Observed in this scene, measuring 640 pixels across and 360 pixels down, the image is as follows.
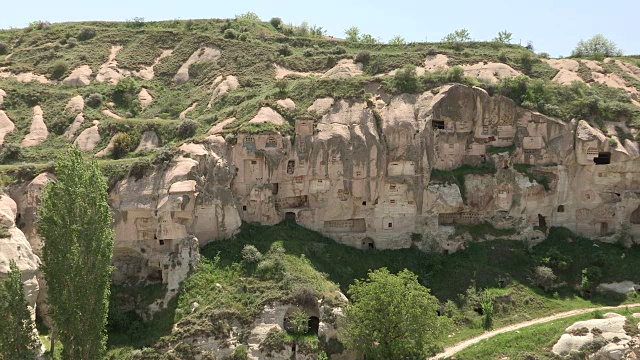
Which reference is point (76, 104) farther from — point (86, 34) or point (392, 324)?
point (392, 324)

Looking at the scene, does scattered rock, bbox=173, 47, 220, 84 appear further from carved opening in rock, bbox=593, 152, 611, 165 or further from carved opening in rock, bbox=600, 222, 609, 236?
carved opening in rock, bbox=600, 222, 609, 236

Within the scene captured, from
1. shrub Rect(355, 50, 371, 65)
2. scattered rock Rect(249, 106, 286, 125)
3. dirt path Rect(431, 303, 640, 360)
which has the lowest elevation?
dirt path Rect(431, 303, 640, 360)

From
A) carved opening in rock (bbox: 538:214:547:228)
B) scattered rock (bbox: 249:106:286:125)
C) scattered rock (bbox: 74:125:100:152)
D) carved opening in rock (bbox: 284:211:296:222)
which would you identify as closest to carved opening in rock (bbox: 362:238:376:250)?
carved opening in rock (bbox: 284:211:296:222)

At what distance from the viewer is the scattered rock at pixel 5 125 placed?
Answer: 54125mm

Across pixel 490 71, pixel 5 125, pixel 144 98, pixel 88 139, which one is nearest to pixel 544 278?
pixel 490 71

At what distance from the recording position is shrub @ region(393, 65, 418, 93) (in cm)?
5409

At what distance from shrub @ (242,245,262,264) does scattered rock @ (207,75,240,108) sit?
1824 cm

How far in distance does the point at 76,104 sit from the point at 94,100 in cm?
159

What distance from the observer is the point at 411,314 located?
39.3 metres

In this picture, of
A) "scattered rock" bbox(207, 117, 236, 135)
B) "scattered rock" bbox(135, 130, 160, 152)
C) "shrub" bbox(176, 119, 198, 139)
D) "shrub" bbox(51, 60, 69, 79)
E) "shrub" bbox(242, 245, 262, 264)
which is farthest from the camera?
"shrub" bbox(51, 60, 69, 79)

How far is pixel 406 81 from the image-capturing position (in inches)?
2141

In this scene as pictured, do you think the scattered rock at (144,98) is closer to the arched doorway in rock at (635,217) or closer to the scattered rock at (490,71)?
the scattered rock at (490,71)

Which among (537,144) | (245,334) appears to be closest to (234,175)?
(245,334)

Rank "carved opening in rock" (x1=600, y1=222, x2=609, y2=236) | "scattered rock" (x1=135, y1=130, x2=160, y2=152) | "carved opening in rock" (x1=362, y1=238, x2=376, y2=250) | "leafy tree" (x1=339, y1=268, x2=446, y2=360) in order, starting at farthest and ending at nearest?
"carved opening in rock" (x1=600, y1=222, x2=609, y2=236)
"carved opening in rock" (x1=362, y1=238, x2=376, y2=250)
"scattered rock" (x1=135, y1=130, x2=160, y2=152)
"leafy tree" (x1=339, y1=268, x2=446, y2=360)
